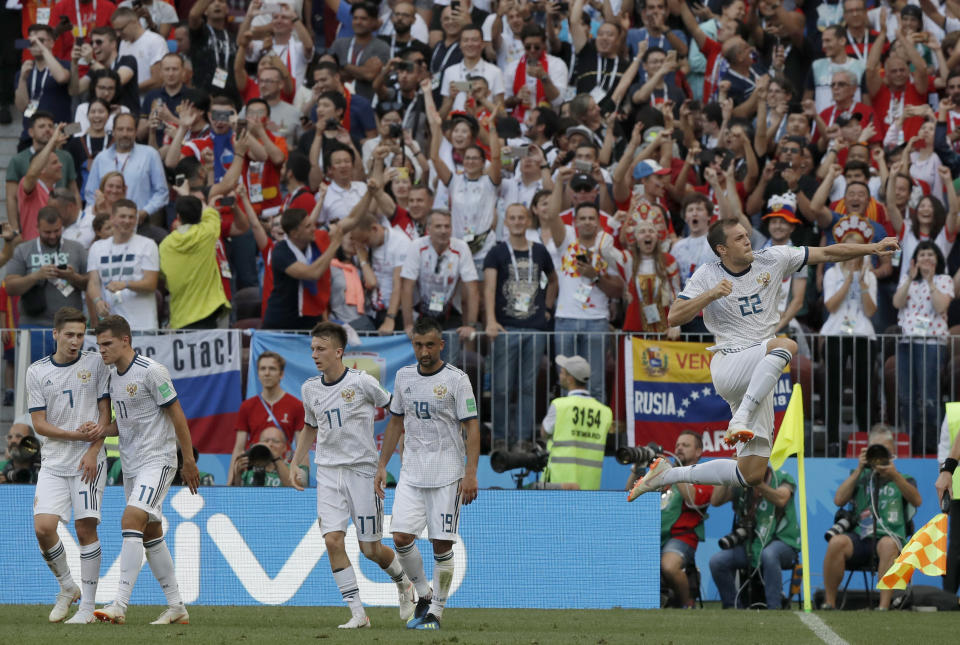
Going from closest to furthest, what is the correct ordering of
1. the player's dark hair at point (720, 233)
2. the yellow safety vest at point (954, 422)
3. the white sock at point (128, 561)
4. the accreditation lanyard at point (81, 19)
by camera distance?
the player's dark hair at point (720, 233) → the white sock at point (128, 561) → the yellow safety vest at point (954, 422) → the accreditation lanyard at point (81, 19)

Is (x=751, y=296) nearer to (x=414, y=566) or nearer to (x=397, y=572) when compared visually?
(x=414, y=566)

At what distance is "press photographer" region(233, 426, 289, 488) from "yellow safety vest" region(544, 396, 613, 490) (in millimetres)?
2744

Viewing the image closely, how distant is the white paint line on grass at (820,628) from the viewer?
36.0ft

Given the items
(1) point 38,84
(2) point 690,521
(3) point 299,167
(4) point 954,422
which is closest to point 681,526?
(2) point 690,521

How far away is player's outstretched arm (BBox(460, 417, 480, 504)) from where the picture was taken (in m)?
12.0

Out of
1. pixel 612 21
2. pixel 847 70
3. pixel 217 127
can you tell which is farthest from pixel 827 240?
pixel 217 127

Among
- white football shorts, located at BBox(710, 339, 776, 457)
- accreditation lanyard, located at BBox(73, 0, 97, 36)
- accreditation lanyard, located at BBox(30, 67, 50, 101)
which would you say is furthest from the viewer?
accreditation lanyard, located at BBox(73, 0, 97, 36)

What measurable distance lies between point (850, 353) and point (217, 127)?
26.8ft

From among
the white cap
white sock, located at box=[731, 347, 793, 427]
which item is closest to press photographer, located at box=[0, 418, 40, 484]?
the white cap

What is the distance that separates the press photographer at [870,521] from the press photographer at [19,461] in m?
7.98

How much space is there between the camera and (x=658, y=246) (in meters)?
16.8

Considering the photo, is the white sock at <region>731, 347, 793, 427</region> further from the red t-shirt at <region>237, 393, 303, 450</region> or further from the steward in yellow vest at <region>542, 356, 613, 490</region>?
the red t-shirt at <region>237, 393, 303, 450</region>

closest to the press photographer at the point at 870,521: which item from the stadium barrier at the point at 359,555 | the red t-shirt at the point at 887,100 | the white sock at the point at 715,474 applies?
the stadium barrier at the point at 359,555

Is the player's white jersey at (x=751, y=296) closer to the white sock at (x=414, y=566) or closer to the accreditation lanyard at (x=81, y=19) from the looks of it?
the white sock at (x=414, y=566)
